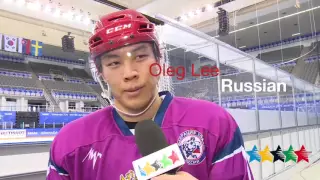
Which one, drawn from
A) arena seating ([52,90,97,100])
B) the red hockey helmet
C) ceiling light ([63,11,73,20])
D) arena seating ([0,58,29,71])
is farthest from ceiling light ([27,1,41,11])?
the red hockey helmet

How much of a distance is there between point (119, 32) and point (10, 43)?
9170mm

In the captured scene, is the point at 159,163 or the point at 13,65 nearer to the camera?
the point at 159,163

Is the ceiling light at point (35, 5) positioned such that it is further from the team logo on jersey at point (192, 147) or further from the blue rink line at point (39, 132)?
the team logo on jersey at point (192, 147)

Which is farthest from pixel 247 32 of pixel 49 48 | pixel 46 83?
pixel 46 83

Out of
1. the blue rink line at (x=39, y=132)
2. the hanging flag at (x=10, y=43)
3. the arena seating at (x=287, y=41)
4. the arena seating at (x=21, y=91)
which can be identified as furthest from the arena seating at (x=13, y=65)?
the arena seating at (x=287, y=41)

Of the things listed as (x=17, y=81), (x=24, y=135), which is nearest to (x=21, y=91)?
(x=17, y=81)

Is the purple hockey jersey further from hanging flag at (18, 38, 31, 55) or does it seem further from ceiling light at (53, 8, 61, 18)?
hanging flag at (18, 38, 31, 55)

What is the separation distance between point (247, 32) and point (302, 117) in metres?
2.18

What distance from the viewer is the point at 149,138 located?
0.57 metres

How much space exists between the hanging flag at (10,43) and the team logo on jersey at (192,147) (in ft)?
30.0

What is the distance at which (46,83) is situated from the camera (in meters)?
11.0

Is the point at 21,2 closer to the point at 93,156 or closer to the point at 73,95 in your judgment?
the point at 73,95

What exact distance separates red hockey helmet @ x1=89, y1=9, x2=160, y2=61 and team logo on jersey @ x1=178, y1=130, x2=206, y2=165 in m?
0.27

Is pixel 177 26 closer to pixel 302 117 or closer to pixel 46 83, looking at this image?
pixel 302 117
